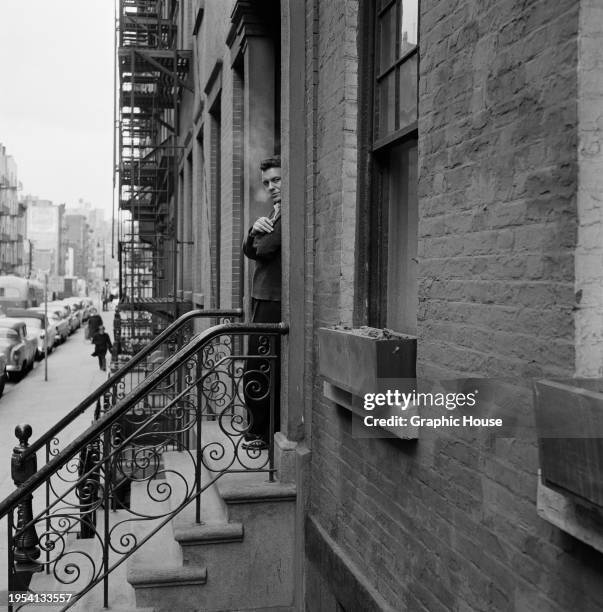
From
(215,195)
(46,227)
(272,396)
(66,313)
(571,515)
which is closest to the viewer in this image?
(571,515)

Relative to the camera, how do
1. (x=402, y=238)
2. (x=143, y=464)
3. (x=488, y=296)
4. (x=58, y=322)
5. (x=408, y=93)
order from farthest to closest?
(x=58, y=322), (x=143, y=464), (x=402, y=238), (x=408, y=93), (x=488, y=296)

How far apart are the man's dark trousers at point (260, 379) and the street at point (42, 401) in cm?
298

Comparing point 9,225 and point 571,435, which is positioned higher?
point 9,225

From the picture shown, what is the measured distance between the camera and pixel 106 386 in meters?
7.25

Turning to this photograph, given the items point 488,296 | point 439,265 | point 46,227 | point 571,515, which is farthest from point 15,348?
point 46,227

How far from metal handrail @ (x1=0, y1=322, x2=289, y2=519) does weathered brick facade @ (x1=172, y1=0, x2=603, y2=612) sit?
640 mm

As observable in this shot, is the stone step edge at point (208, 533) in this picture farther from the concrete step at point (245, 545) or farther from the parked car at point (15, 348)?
the parked car at point (15, 348)

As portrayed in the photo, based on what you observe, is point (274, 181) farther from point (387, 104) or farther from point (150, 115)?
point (150, 115)

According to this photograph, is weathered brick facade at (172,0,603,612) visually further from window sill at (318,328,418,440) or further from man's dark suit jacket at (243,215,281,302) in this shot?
man's dark suit jacket at (243,215,281,302)

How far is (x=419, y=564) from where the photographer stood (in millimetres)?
3461

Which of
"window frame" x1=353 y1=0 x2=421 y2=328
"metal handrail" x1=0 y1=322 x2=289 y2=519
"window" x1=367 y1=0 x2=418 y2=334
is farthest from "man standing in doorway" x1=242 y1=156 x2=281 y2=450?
"window" x1=367 y1=0 x2=418 y2=334

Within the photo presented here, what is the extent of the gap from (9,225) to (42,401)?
77.6 metres

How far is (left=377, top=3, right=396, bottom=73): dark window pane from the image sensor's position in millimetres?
4254

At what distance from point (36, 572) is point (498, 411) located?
4920mm
